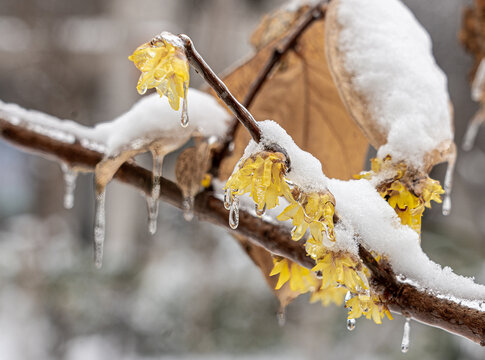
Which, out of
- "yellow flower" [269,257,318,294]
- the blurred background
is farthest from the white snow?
the blurred background

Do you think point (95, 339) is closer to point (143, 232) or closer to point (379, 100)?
point (143, 232)

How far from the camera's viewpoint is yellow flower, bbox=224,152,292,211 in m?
0.22

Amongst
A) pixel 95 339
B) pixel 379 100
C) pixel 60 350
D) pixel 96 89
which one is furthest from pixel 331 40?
pixel 96 89

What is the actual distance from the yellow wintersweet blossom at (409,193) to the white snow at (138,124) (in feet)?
0.51

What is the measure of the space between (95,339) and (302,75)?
2643 mm

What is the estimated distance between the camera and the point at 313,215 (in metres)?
0.23

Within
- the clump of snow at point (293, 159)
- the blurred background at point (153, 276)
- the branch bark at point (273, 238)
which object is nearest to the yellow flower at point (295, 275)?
the branch bark at point (273, 238)

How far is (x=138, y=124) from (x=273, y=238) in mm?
138

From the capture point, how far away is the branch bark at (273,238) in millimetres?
254

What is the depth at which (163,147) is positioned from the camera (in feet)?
1.18

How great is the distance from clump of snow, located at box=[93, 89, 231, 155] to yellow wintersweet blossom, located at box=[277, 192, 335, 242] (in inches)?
6.3

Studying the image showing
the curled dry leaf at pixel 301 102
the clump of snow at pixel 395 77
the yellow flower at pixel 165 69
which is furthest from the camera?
the curled dry leaf at pixel 301 102

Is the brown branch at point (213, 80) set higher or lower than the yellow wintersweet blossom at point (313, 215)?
higher

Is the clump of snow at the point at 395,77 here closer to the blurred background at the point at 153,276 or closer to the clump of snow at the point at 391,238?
the clump of snow at the point at 391,238
